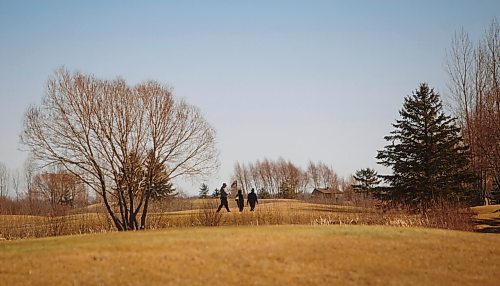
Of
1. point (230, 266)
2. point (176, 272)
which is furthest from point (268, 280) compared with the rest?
point (176, 272)

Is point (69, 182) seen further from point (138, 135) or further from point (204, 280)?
point (204, 280)

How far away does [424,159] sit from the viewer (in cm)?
3859

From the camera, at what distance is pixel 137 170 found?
2955cm

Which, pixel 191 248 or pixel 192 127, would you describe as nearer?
pixel 191 248

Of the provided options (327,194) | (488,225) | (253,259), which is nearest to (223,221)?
(253,259)

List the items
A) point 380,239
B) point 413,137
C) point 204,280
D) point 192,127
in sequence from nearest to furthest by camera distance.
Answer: point 204,280 < point 380,239 < point 192,127 < point 413,137

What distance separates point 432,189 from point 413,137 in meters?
4.90

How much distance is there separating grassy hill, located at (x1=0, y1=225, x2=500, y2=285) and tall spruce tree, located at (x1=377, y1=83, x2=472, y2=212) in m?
20.4

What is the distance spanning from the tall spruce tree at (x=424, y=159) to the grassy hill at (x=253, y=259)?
66.9 ft

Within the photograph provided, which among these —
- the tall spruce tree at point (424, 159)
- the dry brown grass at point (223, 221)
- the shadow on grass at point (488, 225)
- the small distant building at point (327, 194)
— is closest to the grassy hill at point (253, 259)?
the dry brown grass at point (223, 221)

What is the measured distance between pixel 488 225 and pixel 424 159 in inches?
396

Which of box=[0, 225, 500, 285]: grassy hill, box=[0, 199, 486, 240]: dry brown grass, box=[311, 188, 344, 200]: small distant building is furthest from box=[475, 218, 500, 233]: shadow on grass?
box=[311, 188, 344, 200]: small distant building

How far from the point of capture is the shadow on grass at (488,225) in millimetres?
26875

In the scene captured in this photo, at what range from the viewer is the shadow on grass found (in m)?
26.9
